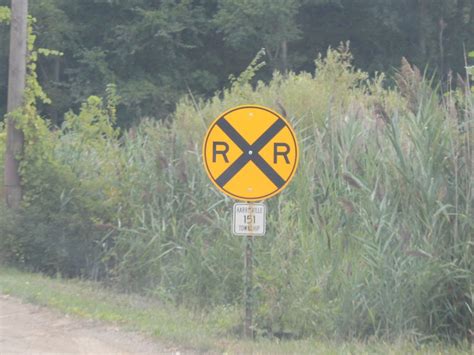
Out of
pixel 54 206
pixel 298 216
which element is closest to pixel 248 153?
pixel 298 216

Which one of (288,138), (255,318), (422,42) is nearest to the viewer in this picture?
(288,138)

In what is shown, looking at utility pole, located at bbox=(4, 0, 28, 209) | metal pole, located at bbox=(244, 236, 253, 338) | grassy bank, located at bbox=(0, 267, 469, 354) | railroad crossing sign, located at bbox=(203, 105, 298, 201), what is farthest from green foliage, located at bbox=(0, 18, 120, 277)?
railroad crossing sign, located at bbox=(203, 105, 298, 201)

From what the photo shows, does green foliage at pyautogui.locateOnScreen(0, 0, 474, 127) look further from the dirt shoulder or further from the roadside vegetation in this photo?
the dirt shoulder

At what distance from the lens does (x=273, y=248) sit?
1057cm

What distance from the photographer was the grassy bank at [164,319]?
339 inches

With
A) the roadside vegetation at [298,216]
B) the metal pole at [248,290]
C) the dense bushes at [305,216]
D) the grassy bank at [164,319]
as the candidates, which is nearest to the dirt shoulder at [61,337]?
the grassy bank at [164,319]

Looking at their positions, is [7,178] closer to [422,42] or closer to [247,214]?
[247,214]

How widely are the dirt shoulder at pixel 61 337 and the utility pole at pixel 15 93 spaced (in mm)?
4370

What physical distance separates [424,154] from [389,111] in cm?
149

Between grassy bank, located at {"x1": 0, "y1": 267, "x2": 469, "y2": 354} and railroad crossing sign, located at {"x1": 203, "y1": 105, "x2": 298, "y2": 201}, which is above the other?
railroad crossing sign, located at {"x1": 203, "y1": 105, "x2": 298, "y2": 201}

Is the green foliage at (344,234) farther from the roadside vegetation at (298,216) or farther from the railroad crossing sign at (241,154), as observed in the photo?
the railroad crossing sign at (241,154)

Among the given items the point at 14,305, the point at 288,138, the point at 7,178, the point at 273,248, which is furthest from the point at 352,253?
the point at 7,178

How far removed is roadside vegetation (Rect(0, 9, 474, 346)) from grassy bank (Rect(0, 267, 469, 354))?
0.14m

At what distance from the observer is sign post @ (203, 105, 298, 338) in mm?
8984
